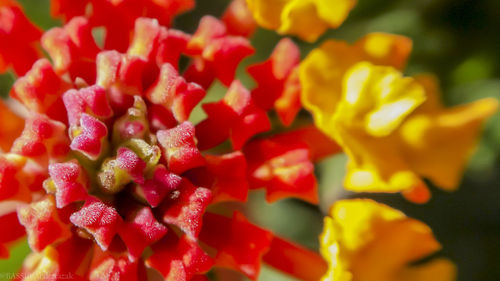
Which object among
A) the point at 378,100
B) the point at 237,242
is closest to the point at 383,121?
the point at 378,100

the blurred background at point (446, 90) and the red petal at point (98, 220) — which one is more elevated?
the red petal at point (98, 220)

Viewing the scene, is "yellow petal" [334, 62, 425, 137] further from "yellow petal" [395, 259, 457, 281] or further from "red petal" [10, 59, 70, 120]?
"red petal" [10, 59, 70, 120]

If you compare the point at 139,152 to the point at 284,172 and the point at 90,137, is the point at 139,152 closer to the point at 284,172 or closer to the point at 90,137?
the point at 90,137

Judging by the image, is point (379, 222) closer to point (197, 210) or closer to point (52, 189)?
point (197, 210)

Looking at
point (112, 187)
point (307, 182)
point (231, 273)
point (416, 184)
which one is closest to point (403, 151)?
point (416, 184)

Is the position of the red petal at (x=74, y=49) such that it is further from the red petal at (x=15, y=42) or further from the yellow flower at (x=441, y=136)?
the yellow flower at (x=441, y=136)

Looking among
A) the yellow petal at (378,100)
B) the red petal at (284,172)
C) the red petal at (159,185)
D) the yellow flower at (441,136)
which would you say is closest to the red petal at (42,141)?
the red petal at (159,185)

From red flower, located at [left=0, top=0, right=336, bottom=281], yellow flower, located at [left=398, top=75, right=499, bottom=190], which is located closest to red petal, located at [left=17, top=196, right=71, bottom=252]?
red flower, located at [left=0, top=0, right=336, bottom=281]
